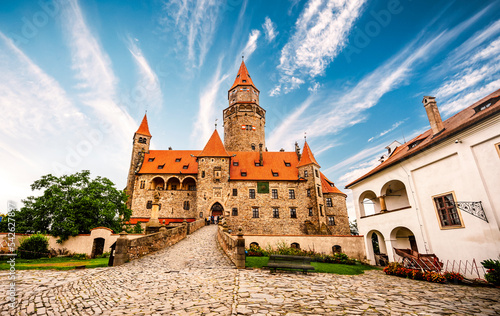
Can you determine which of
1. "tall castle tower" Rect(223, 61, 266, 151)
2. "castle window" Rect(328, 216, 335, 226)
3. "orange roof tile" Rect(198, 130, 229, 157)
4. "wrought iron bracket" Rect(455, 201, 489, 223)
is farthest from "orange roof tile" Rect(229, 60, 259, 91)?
"wrought iron bracket" Rect(455, 201, 489, 223)

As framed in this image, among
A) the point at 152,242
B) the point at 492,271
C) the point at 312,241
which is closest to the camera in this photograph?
the point at 492,271

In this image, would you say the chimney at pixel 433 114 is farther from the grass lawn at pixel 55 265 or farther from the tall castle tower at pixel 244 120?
→ the tall castle tower at pixel 244 120

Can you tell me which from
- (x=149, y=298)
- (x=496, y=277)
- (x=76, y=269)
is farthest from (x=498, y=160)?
(x=76, y=269)

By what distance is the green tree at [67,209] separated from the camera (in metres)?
19.0

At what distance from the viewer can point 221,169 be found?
2989 cm

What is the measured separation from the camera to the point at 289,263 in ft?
31.4

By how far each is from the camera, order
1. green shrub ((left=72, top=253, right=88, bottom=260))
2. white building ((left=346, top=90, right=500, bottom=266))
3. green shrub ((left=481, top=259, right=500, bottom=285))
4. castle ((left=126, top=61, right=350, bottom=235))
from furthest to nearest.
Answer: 1. castle ((left=126, top=61, right=350, bottom=235))
2. green shrub ((left=72, top=253, right=88, bottom=260))
3. white building ((left=346, top=90, right=500, bottom=266))
4. green shrub ((left=481, top=259, right=500, bottom=285))

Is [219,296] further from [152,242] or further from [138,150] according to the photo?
[138,150]

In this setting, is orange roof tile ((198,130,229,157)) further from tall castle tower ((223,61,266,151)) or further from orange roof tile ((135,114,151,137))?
orange roof tile ((135,114,151,137))

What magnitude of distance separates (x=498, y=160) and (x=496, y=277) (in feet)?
14.4

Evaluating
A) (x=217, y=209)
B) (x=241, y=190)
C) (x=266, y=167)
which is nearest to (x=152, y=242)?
(x=217, y=209)

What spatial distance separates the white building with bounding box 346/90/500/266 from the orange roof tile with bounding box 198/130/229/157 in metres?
20.4

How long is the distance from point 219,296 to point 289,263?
4681mm

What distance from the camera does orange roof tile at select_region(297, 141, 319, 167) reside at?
30416 millimetres
